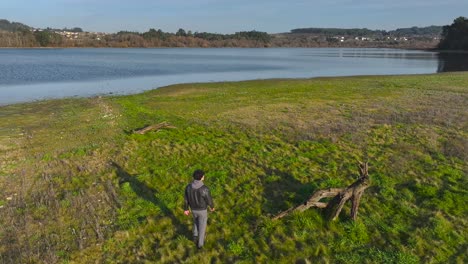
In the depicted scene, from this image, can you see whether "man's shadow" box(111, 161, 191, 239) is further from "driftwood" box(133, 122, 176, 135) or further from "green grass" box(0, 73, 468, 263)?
"driftwood" box(133, 122, 176, 135)

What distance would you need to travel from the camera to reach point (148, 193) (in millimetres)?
13984

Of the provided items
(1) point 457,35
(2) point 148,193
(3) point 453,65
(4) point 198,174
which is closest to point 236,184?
(2) point 148,193

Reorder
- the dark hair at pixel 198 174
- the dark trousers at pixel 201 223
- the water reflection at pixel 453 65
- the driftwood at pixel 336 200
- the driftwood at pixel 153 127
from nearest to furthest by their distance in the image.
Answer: the dark hair at pixel 198 174
the dark trousers at pixel 201 223
the driftwood at pixel 336 200
the driftwood at pixel 153 127
the water reflection at pixel 453 65

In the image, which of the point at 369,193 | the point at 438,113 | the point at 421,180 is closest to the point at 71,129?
the point at 369,193

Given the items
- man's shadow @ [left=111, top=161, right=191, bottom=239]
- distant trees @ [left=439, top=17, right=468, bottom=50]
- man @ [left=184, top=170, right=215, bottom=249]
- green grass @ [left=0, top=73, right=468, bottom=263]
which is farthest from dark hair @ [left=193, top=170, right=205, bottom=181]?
distant trees @ [left=439, top=17, right=468, bottom=50]

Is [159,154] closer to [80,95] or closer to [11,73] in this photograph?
[80,95]

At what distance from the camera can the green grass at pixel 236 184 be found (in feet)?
34.0

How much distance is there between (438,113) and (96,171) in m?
25.2

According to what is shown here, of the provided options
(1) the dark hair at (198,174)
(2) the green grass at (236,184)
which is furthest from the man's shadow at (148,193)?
(1) the dark hair at (198,174)

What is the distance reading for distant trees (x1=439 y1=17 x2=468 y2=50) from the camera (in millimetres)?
172625

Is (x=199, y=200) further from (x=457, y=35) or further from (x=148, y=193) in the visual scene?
(x=457, y=35)

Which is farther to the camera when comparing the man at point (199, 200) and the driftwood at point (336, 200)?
the driftwood at point (336, 200)

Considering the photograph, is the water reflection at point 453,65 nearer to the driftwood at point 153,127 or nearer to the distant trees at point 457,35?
the distant trees at point 457,35

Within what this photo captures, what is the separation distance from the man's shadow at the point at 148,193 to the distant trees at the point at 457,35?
19998 cm
